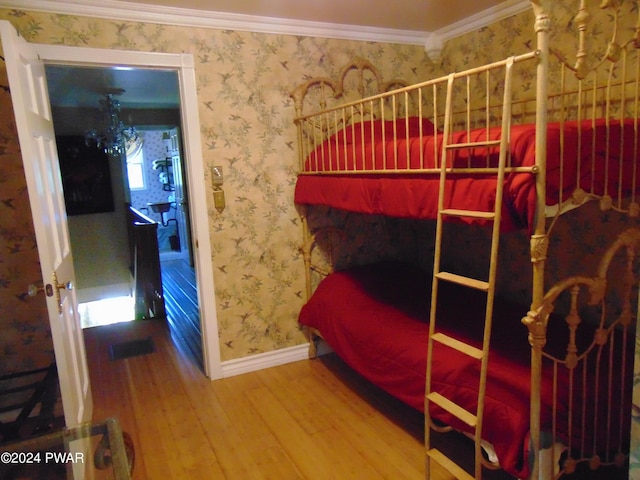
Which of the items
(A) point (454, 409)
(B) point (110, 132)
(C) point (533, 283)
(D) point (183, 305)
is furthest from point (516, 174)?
(B) point (110, 132)

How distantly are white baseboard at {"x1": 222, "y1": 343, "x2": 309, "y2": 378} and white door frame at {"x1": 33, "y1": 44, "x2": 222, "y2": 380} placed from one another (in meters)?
0.08

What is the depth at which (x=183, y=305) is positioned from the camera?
487 centimetres

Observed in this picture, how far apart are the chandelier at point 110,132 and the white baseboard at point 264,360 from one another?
3.35 m

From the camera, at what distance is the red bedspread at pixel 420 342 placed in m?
1.71

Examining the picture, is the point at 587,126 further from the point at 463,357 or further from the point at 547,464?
the point at 547,464

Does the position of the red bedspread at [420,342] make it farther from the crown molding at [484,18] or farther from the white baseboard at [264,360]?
the crown molding at [484,18]

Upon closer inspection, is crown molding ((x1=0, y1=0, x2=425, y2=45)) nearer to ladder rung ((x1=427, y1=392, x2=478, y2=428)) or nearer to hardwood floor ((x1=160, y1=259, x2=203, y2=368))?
hardwood floor ((x1=160, y1=259, x2=203, y2=368))

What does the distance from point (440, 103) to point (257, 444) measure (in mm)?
2842

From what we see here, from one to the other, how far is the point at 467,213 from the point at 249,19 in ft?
6.84

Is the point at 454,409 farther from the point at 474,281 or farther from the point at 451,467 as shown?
the point at 474,281

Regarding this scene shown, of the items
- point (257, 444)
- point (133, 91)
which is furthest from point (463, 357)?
point (133, 91)

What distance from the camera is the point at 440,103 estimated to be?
142 inches

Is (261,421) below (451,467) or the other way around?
below

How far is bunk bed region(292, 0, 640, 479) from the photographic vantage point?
1520 mm
